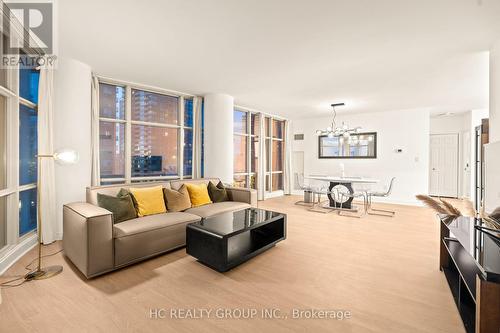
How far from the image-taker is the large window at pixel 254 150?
6.41m

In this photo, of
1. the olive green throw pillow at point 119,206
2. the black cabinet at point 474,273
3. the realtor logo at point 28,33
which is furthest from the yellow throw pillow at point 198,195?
the black cabinet at point 474,273

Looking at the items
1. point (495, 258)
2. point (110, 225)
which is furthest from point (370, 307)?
point (110, 225)

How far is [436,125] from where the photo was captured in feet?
23.6

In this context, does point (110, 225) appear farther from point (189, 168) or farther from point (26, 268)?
point (189, 168)

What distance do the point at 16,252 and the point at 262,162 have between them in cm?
537

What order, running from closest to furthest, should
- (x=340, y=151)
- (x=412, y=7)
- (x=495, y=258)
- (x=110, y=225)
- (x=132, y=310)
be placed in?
1. (x=495, y=258)
2. (x=132, y=310)
3. (x=412, y=7)
4. (x=110, y=225)
5. (x=340, y=151)

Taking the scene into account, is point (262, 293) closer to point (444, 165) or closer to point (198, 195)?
point (198, 195)

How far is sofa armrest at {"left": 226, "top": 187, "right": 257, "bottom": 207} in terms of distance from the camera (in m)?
4.08

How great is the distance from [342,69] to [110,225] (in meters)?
3.69

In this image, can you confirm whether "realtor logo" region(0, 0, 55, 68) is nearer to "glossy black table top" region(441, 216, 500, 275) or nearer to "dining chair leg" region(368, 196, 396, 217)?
→ "glossy black table top" region(441, 216, 500, 275)

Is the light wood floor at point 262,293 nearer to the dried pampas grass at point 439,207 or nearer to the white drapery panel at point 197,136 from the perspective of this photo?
the dried pampas grass at point 439,207

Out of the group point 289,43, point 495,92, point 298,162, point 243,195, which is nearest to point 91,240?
point 243,195

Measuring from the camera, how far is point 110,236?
2322 mm

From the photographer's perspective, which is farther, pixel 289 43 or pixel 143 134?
pixel 143 134
